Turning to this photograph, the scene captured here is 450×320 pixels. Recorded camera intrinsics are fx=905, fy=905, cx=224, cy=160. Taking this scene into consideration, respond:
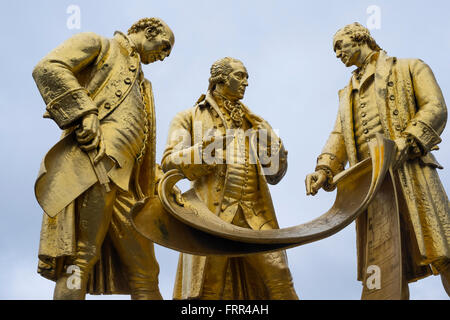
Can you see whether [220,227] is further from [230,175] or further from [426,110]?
[426,110]

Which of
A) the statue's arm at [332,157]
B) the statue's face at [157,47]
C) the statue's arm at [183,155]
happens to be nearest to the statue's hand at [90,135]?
the statue's arm at [183,155]

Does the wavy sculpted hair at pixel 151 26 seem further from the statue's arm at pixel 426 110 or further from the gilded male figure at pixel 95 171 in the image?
the statue's arm at pixel 426 110

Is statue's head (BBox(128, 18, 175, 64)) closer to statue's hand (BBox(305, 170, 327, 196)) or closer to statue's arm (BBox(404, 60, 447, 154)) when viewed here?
statue's hand (BBox(305, 170, 327, 196))

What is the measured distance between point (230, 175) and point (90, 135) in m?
1.63

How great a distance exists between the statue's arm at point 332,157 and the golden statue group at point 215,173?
1 centimetres

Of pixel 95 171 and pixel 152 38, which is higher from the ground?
pixel 152 38

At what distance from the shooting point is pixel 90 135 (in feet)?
27.3

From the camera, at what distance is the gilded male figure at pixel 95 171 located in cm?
814

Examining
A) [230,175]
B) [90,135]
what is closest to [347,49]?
[230,175]

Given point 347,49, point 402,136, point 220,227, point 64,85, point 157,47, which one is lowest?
point 220,227

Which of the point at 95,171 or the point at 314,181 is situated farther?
the point at 314,181

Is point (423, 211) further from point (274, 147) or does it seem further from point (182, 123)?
point (182, 123)

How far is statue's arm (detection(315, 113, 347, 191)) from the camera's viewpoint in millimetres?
9438
